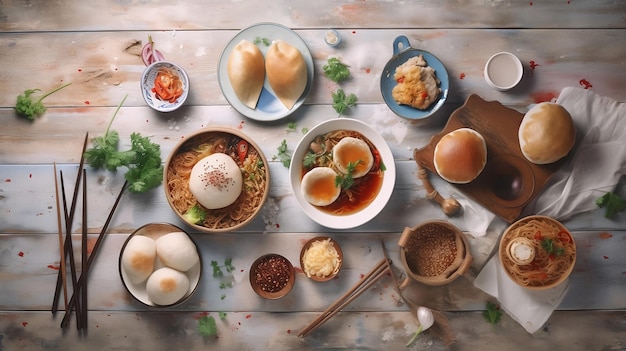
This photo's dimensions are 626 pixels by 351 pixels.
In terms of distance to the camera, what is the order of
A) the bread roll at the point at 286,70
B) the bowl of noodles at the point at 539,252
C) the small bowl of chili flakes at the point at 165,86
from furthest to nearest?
the small bowl of chili flakes at the point at 165,86 → the bread roll at the point at 286,70 → the bowl of noodles at the point at 539,252

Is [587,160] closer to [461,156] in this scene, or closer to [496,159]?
[496,159]

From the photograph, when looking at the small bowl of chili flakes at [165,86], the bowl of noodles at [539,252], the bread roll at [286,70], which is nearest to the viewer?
the bowl of noodles at [539,252]

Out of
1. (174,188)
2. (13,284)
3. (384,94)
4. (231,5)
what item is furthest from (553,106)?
(13,284)

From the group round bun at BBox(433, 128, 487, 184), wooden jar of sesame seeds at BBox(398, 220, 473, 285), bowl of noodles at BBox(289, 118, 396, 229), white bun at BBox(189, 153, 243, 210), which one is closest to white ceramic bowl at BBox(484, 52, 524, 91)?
round bun at BBox(433, 128, 487, 184)

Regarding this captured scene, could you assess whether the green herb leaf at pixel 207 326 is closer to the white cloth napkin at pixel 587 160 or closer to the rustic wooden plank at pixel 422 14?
the rustic wooden plank at pixel 422 14

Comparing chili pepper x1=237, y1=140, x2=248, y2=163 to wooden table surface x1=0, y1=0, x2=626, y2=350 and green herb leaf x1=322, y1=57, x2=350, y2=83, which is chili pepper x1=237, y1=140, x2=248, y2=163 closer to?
wooden table surface x1=0, y1=0, x2=626, y2=350

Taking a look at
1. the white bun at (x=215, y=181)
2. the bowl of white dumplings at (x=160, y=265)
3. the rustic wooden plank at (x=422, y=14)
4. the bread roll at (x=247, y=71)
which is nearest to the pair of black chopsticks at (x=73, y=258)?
the bowl of white dumplings at (x=160, y=265)
